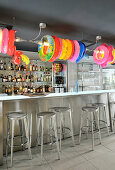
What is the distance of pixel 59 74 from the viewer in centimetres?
562

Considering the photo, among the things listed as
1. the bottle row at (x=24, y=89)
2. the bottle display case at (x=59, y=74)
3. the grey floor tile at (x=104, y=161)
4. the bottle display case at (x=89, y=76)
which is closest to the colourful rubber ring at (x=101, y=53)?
the grey floor tile at (x=104, y=161)

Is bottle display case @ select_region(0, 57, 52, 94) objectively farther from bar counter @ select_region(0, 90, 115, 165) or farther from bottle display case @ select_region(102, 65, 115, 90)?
bottle display case @ select_region(102, 65, 115, 90)

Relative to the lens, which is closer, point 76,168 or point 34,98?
point 76,168

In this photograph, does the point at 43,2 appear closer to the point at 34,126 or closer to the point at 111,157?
the point at 34,126

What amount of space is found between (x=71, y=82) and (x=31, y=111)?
132 inches

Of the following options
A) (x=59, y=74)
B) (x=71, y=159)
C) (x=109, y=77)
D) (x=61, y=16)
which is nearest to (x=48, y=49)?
(x=61, y=16)

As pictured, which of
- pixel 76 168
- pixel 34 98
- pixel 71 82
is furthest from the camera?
pixel 71 82

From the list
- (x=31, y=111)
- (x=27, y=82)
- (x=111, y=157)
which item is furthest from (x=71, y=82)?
(x=111, y=157)

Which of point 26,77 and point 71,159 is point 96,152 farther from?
point 26,77

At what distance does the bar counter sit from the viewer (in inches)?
94.7

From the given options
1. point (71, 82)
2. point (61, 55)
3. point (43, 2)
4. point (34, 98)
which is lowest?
point (34, 98)

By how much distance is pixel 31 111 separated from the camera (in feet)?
8.70

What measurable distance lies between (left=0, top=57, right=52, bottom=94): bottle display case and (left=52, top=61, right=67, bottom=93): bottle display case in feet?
0.58

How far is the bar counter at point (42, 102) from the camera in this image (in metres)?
2.40
